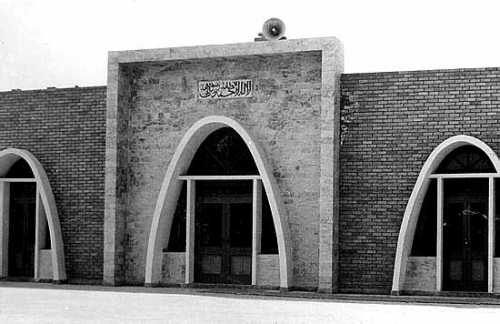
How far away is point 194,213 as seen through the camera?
18.2 metres

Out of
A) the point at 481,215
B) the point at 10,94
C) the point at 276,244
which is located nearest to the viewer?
the point at 481,215

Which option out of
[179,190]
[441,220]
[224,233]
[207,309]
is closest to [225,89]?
[179,190]

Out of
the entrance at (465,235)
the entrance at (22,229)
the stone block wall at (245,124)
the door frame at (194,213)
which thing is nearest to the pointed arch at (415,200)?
the entrance at (465,235)

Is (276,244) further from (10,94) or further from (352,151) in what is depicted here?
(10,94)

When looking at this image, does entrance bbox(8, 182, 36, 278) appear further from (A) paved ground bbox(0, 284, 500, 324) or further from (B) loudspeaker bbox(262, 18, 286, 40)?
(B) loudspeaker bbox(262, 18, 286, 40)

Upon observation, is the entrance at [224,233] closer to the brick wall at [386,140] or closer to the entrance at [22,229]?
the brick wall at [386,140]

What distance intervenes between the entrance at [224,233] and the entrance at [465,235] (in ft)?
11.8

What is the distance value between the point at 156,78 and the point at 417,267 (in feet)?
19.8

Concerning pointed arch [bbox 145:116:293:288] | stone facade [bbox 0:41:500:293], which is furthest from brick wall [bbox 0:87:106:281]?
pointed arch [bbox 145:116:293:288]

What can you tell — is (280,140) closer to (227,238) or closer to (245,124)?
(245,124)

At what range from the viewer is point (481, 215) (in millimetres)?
16344

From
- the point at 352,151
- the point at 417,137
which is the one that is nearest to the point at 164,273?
the point at 352,151

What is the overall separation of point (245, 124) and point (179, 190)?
1.85 metres

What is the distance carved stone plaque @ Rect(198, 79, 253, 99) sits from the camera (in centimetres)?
1775
